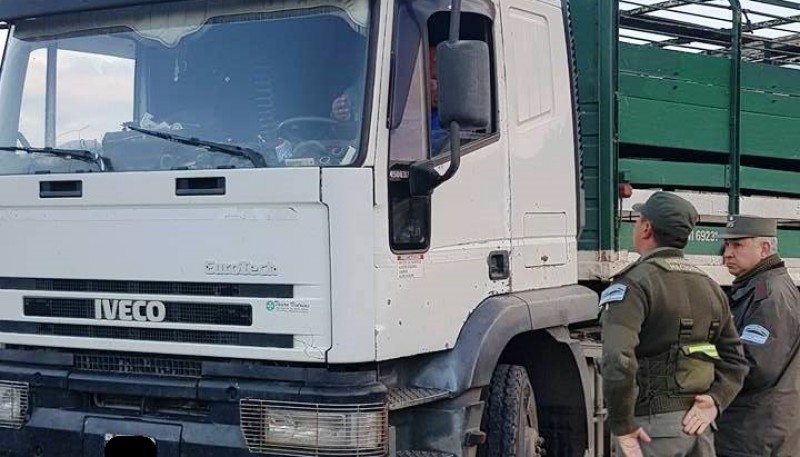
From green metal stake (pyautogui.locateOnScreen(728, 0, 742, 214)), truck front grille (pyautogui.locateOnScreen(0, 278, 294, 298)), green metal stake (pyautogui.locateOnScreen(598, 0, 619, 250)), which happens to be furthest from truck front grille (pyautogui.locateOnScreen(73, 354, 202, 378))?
green metal stake (pyautogui.locateOnScreen(728, 0, 742, 214))

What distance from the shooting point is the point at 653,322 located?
153 inches

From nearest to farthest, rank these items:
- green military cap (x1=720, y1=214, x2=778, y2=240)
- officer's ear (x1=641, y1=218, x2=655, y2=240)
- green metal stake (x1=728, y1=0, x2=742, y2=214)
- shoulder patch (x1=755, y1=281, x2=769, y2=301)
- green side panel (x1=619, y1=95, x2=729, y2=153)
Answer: officer's ear (x1=641, y1=218, x2=655, y2=240) → shoulder patch (x1=755, y1=281, x2=769, y2=301) → green military cap (x1=720, y1=214, x2=778, y2=240) → green side panel (x1=619, y1=95, x2=729, y2=153) → green metal stake (x1=728, y1=0, x2=742, y2=214)

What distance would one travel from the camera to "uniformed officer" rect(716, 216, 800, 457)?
4.61 metres

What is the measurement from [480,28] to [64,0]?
181cm

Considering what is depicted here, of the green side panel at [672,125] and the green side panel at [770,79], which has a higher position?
the green side panel at [770,79]

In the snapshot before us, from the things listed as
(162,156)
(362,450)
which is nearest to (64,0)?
(162,156)

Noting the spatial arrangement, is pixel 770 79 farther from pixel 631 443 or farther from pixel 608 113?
pixel 631 443

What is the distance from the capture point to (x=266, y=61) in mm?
4277

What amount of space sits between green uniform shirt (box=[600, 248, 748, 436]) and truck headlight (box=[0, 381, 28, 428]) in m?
2.45

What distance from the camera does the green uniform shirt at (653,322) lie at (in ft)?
12.4

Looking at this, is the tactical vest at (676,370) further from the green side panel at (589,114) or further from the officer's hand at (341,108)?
the green side panel at (589,114)

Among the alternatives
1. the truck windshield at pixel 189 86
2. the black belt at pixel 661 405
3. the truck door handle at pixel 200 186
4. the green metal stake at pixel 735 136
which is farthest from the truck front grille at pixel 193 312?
the green metal stake at pixel 735 136

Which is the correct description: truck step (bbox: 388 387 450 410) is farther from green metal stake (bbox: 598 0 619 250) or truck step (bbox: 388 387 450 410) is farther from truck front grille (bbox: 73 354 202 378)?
green metal stake (bbox: 598 0 619 250)

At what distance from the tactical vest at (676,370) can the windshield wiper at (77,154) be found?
223 cm
